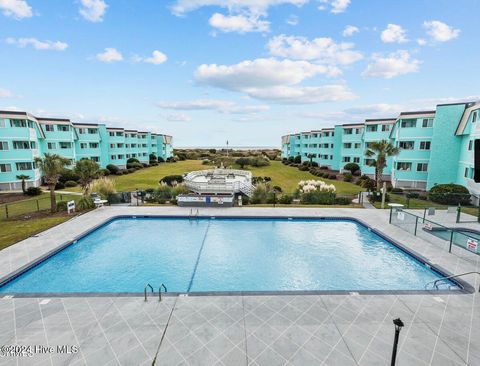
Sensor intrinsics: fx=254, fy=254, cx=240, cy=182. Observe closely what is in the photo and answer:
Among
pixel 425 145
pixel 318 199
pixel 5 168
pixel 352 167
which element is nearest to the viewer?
pixel 318 199

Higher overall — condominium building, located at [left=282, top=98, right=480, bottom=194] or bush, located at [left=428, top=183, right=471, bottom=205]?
condominium building, located at [left=282, top=98, right=480, bottom=194]

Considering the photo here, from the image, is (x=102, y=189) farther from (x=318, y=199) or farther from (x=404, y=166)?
(x=404, y=166)

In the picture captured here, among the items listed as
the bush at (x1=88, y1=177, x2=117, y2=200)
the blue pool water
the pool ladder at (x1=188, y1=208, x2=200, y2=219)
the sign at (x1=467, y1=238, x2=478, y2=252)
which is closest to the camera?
the blue pool water

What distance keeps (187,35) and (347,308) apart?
87.6 ft

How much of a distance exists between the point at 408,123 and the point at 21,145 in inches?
1935

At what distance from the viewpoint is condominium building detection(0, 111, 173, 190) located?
31.3 metres

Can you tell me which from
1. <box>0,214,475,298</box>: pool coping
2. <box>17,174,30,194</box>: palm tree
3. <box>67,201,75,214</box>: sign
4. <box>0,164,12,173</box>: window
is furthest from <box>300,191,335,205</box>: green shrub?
<box>0,164,12,173</box>: window

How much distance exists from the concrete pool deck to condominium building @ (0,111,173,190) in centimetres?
3110

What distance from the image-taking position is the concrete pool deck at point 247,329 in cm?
643

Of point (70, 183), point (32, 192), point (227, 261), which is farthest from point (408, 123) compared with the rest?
point (70, 183)

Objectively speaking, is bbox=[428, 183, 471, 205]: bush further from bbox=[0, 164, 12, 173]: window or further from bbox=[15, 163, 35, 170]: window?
bbox=[0, 164, 12, 173]: window

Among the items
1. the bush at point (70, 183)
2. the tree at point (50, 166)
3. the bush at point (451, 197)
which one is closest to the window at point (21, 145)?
the bush at point (70, 183)

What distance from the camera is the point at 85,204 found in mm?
22438

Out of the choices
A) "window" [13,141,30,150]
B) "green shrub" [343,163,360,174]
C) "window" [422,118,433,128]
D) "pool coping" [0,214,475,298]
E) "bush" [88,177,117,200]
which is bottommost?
"pool coping" [0,214,475,298]
